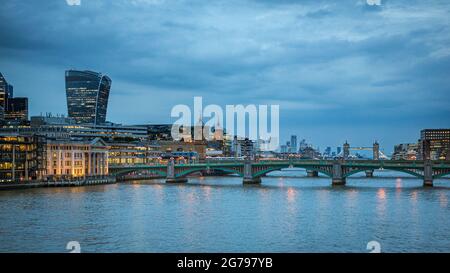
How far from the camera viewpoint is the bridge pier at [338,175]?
70.0 m

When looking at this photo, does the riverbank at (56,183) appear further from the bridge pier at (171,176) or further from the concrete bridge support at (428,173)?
the concrete bridge support at (428,173)

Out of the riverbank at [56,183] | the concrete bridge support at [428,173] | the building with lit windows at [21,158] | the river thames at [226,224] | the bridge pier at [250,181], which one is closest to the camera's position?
the river thames at [226,224]

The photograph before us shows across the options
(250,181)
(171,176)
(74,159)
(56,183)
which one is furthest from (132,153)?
(250,181)

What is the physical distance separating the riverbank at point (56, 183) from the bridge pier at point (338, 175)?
32004 millimetres

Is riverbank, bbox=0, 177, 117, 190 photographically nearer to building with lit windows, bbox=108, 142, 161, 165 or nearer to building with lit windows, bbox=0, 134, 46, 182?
building with lit windows, bbox=0, 134, 46, 182

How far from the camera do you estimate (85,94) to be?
18000 cm

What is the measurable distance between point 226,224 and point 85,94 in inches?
6098

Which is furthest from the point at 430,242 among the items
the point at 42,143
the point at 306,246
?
the point at 42,143

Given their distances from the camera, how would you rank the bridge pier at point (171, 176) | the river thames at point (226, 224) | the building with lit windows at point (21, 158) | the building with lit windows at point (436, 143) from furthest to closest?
the building with lit windows at point (436, 143) → the bridge pier at point (171, 176) → the building with lit windows at point (21, 158) → the river thames at point (226, 224)

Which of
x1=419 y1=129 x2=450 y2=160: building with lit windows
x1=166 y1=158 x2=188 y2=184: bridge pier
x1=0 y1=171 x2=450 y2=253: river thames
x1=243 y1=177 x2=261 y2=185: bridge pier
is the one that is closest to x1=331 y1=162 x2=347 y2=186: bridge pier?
x1=243 y1=177 x2=261 y2=185: bridge pier

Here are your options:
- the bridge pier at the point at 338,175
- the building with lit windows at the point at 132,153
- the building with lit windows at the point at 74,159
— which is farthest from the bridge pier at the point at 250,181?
the building with lit windows at the point at 132,153

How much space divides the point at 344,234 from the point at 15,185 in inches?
1788

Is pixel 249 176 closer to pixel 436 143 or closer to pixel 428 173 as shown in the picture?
pixel 428 173
